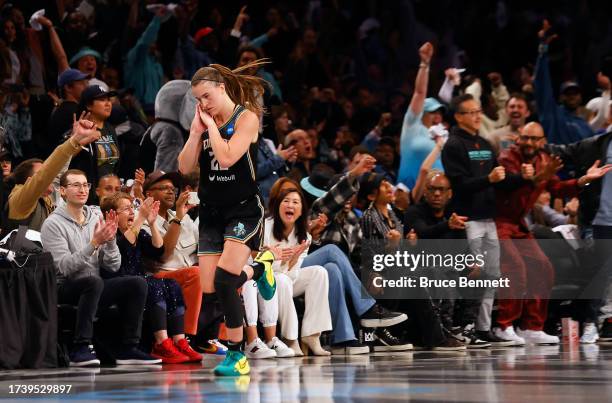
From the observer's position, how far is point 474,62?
18703 millimetres

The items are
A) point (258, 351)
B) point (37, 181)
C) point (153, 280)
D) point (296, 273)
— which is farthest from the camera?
point (296, 273)

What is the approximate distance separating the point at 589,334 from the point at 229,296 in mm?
4483

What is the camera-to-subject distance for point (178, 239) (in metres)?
9.41

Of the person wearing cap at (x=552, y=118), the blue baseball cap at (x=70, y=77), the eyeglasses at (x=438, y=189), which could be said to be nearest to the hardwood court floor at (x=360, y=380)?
the eyeglasses at (x=438, y=189)

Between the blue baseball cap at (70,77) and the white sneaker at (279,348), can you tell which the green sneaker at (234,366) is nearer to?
the white sneaker at (279,348)

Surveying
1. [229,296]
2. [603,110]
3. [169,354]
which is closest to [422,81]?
[603,110]

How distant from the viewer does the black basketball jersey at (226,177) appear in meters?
7.55

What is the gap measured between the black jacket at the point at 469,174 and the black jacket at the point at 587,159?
0.80 meters

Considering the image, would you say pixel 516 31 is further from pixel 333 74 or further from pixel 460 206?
pixel 460 206

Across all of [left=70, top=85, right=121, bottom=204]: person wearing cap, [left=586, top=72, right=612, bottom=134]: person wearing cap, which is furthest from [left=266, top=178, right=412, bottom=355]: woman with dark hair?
[left=586, top=72, right=612, bottom=134]: person wearing cap

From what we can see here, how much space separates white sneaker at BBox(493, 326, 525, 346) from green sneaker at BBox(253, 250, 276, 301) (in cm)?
310

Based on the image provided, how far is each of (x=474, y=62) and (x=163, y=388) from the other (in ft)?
42.5

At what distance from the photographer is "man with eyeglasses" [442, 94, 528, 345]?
10.6m

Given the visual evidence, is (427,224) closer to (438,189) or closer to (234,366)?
(438,189)
